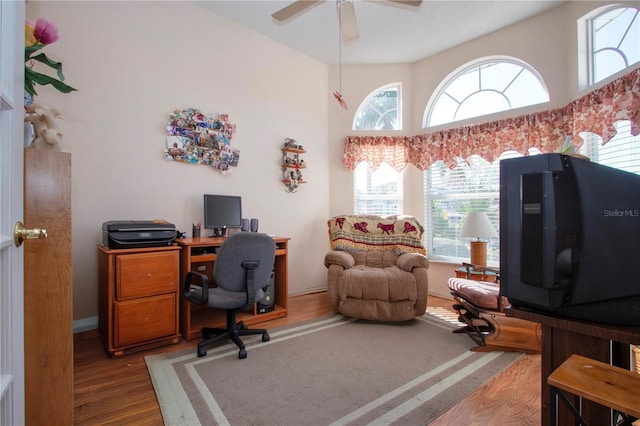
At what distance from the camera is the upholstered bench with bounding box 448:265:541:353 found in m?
2.17

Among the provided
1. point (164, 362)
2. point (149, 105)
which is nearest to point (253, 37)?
point (149, 105)

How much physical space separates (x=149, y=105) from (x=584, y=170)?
9.79 feet

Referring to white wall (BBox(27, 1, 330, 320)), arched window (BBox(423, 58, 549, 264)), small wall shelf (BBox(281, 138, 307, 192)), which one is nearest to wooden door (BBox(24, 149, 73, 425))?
white wall (BBox(27, 1, 330, 320))

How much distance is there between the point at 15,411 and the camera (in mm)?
666

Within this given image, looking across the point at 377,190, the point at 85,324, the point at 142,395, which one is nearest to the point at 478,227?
the point at 377,190

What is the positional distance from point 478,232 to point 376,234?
1030mm

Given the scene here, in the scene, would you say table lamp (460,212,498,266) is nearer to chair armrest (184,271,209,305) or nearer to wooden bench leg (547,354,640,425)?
wooden bench leg (547,354,640,425)

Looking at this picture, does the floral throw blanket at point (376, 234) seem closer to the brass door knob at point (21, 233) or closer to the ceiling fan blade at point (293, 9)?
the ceiling fan blade at point (293, 9)

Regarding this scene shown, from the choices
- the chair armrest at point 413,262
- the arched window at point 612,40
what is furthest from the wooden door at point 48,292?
the arched window at point 612,40

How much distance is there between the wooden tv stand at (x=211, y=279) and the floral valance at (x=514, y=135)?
1.68 m

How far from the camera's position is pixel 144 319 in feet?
6.80

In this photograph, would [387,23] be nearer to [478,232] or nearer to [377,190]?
[377,190]

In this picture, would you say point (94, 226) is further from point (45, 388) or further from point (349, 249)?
point (349, 249)

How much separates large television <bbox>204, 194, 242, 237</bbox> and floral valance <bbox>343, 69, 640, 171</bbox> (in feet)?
5.25
